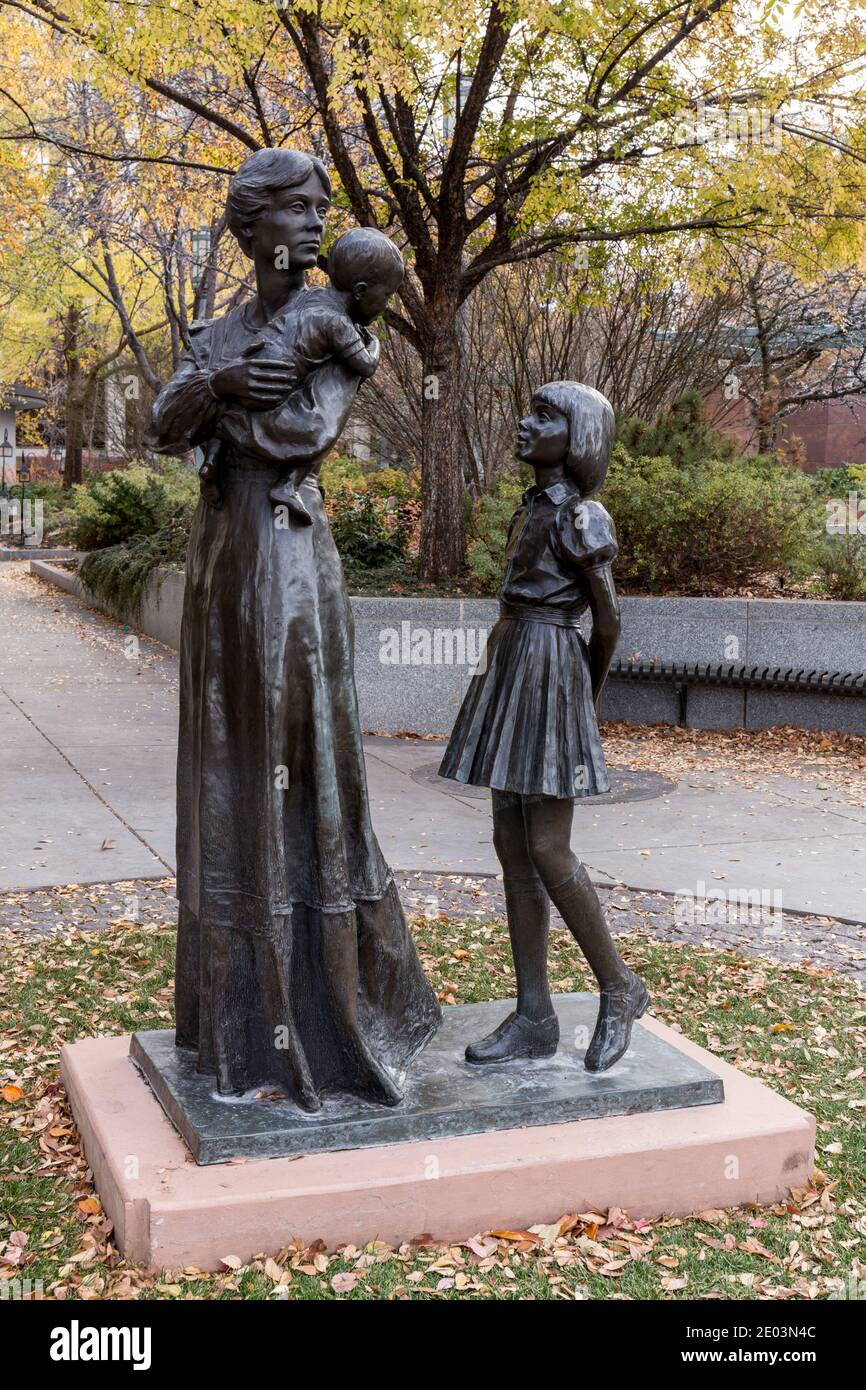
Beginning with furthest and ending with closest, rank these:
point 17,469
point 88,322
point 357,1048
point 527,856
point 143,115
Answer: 1. point 17,469
2. point 88,322
3. point 143,115
4. point 527,856
5. point 357,1048

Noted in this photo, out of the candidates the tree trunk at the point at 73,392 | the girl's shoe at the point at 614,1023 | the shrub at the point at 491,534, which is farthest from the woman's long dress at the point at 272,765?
the tree trunk at the point at 73,392

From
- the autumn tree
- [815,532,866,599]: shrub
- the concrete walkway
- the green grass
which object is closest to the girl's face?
the green grass

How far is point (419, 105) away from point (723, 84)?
2.90m

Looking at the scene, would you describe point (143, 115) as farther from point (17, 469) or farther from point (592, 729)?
point (17, 469)

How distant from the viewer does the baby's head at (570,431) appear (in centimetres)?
393

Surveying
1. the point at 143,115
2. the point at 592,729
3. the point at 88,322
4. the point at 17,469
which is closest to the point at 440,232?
the point at 143,115

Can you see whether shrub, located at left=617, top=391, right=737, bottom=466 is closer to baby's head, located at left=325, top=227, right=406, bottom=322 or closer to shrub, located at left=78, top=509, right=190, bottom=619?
shrub, located at left=78, top=509, right=190, bottom=619

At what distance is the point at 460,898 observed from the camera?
22.9 feet

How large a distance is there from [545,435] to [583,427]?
0.36 feet

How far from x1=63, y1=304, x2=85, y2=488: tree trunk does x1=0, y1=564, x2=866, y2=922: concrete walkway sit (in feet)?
67.2

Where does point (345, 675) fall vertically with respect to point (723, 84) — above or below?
below

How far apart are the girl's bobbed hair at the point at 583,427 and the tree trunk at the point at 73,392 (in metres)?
28.6

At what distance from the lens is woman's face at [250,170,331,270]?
3664 mm
